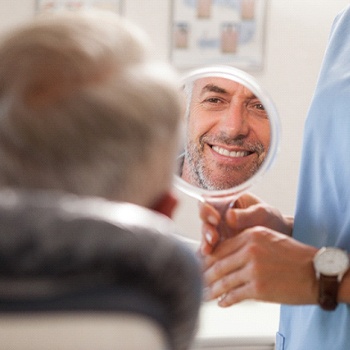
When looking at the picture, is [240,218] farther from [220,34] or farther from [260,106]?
[220,34]

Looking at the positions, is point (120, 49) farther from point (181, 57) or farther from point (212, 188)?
point (181, 57)

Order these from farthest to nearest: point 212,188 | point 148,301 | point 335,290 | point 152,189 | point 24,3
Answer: point 24,3, point 212,188, point 335,290, point 152,189, point 148,301

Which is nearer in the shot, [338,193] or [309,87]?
[338,193]

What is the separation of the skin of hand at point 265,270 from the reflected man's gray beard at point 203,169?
125mm

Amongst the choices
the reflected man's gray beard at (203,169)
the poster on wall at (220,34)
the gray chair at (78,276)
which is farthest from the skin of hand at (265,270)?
the poster on wall at (220,34)

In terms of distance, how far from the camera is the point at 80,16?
0.63 metres

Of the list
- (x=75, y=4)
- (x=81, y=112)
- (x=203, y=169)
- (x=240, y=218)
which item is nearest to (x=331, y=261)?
(x=240, y=218)

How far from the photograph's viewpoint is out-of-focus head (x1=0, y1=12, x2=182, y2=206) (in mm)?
569

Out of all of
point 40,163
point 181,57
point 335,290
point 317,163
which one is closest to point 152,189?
point 40,163

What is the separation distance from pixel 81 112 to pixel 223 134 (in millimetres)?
668

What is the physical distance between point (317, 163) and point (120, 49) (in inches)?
27.9

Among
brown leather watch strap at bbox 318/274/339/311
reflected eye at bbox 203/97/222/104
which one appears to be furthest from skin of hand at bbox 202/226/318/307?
reflected eye at bbox 203/97/222/104

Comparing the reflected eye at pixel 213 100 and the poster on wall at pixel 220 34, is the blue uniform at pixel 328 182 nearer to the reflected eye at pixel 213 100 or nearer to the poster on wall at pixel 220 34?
the reflected eye at pixel 213 100

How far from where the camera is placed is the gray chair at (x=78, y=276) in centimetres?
51
